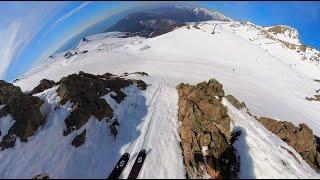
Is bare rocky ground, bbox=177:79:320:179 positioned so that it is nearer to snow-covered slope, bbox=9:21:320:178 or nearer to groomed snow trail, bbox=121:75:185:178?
groomed snow trail, bbox=121:75:185:178

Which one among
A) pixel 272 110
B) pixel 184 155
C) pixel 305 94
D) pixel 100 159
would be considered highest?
pixel 100 159

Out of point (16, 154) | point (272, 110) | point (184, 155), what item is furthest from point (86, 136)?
point (272, 110)

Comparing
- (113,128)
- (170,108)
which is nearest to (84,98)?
(113,128)

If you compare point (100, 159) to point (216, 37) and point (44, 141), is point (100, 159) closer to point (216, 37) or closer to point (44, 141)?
point (44, 141)

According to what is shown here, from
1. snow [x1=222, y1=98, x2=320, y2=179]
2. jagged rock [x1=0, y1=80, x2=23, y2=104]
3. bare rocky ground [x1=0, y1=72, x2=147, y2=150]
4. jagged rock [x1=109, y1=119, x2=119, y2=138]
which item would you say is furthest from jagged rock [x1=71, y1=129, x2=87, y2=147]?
snow [x1=222, y1=98, x2=320, y2=179]

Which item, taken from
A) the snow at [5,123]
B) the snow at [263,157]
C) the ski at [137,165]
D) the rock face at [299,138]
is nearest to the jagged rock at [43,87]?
the snow at [5,123]

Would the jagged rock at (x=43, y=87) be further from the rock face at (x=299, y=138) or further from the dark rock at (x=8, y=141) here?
the rock face at (x=299, y=138)

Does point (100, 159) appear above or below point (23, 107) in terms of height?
below
